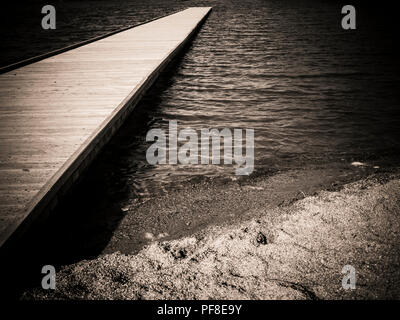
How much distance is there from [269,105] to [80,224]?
520 centimetres

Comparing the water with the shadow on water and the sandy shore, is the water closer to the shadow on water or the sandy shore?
the shadow on water

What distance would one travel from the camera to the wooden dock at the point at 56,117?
320cm

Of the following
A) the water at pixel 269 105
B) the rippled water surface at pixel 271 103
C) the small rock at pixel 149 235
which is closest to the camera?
the small rock at pixel 149 235

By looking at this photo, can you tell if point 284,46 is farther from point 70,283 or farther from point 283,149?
point 70,283

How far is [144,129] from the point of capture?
6.32 m

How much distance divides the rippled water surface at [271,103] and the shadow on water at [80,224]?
0.13 ft

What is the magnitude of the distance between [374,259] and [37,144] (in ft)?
12.5

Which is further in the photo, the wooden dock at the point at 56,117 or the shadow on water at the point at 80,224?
the wooden dock at the point at 56,117

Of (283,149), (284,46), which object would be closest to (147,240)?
(283,149)

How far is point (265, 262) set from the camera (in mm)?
2881

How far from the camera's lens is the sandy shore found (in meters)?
2.61

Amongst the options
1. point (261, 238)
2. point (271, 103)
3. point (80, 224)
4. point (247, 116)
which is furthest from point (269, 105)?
point (80, 224)

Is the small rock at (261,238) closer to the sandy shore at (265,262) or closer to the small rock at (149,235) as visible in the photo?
the sandy shore at (265,262)

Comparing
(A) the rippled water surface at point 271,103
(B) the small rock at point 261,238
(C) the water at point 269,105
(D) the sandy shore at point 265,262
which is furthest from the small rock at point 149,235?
(B) the small rock at point 261,238
